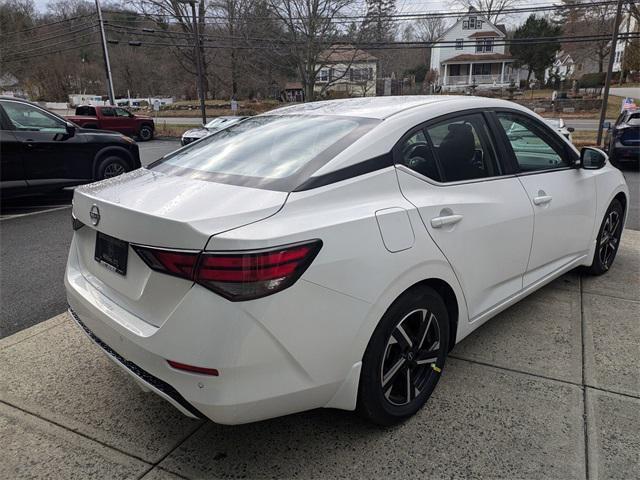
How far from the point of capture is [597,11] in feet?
139

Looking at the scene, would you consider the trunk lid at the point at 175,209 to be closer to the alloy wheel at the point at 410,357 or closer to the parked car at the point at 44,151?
the alloy wheel at the point at 410,357

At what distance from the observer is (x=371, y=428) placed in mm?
2422

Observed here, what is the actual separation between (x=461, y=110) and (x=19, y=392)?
310 cm

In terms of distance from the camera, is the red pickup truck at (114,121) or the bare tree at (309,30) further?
the bare tree at (309,30)

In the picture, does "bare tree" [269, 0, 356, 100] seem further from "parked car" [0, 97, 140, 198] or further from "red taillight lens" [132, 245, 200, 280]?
"red taillight lens" [132, 245, 200, 280]

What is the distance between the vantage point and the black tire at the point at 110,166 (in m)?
8.06

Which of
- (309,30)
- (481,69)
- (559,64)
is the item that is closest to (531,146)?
(309,30)

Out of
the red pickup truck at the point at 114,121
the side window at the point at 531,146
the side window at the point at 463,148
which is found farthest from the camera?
the red pickup truck at the point at 114,121

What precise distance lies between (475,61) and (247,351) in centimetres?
A: 5909

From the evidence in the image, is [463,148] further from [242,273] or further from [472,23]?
[472,23]

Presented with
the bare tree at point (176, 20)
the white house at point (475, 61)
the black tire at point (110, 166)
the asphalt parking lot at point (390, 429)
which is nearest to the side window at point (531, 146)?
the asphalt parking lot at point (390, 429)

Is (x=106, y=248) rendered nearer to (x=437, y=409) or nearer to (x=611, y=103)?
(x=437, y=409)

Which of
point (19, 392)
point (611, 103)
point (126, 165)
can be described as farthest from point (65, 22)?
point (19, 392)

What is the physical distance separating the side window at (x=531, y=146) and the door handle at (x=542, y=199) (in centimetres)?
21
